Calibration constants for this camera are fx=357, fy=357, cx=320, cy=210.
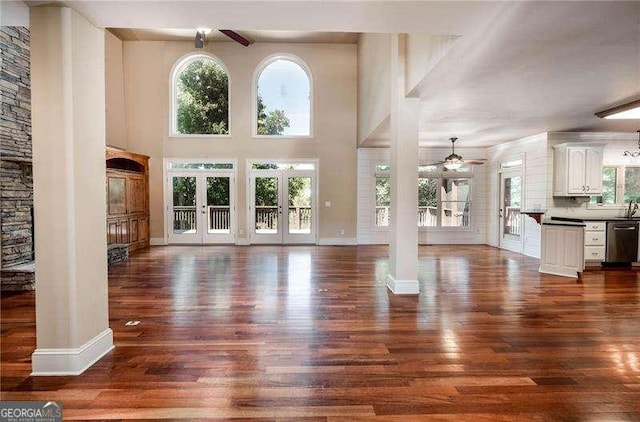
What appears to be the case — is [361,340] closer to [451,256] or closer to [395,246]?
[395,246]

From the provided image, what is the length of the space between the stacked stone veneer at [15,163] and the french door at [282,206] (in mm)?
4929

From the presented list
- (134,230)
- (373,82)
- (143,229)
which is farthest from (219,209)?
(373,82)

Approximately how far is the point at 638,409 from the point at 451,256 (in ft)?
18.3

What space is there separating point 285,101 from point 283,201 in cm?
271

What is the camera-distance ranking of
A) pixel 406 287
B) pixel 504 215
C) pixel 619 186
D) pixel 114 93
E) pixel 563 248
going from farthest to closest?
1. pixel 504 215
2. pixel 114 93
3. pixel 619 186
4. pixel 563 248
5. pixel 406 287

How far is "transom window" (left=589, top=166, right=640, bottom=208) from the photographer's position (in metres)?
7.23

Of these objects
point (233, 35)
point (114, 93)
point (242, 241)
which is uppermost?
point (233, 35)

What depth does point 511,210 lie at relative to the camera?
857 cm

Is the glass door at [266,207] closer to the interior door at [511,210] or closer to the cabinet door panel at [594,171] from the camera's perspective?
the interior door at [511,210]

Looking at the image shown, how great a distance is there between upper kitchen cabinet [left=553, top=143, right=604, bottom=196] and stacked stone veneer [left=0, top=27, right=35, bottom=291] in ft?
29.6

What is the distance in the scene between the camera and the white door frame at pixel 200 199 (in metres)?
9.35

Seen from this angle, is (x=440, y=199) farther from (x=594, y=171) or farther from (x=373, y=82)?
(x=373, y=82)

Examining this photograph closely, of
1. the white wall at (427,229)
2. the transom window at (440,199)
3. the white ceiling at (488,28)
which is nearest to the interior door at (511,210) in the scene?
the white wall at (427,229)

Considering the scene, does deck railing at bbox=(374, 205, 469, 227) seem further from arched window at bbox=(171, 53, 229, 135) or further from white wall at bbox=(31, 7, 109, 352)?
white wall at bbox=(31, 7, 109, 352)
